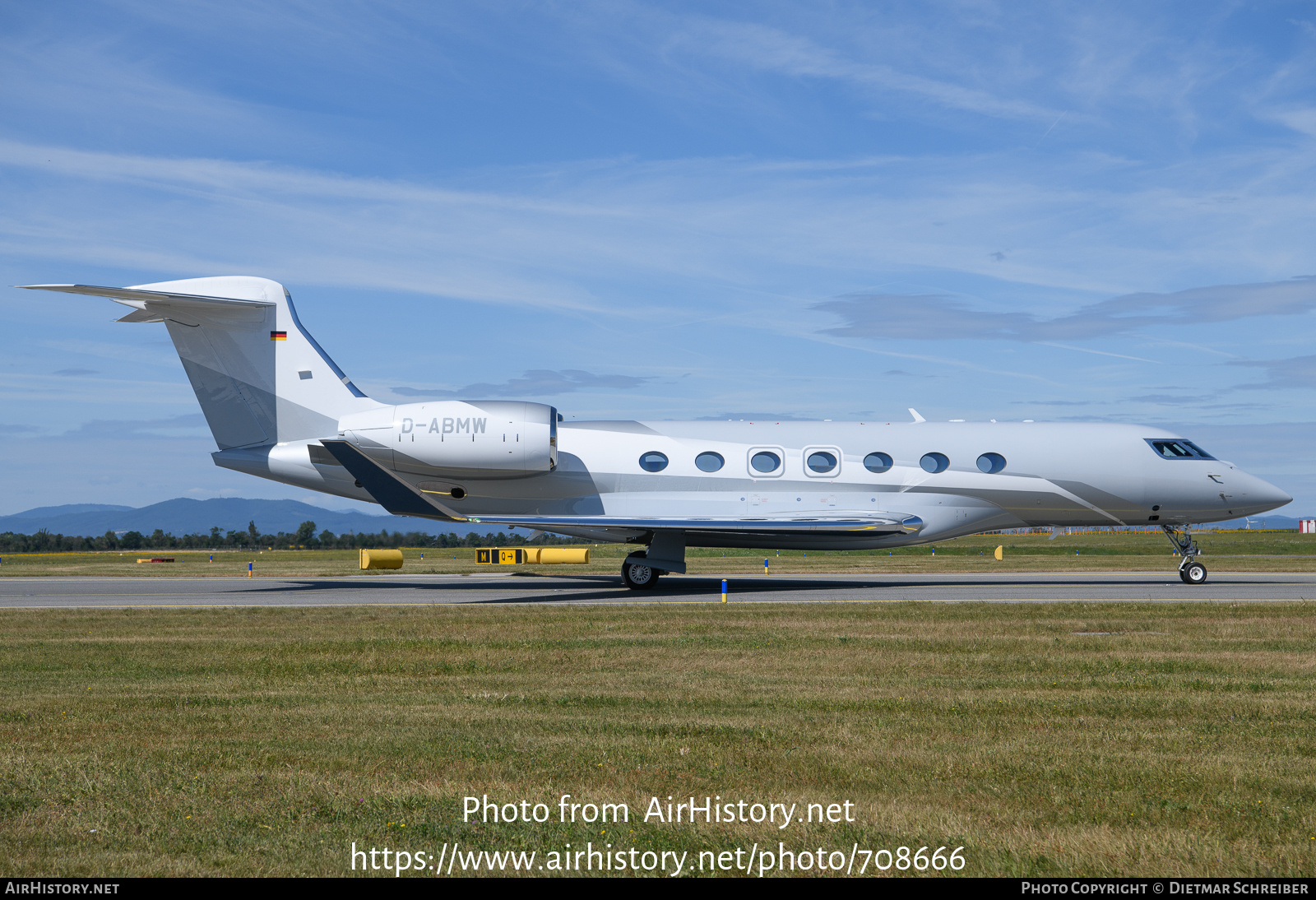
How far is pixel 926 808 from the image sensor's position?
587cm

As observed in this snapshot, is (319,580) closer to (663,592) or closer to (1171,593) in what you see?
(663,592)

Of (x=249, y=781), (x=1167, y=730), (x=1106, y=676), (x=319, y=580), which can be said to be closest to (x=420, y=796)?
(x=249, y=781)

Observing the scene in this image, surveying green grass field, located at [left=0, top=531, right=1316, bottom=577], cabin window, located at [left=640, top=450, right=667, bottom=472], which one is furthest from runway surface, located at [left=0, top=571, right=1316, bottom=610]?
green grass field, located at [left=0, top=531, right=1316, bottom=577]

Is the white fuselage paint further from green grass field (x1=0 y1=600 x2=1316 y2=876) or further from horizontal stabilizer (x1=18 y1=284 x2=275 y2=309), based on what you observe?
green grass field (x1=0 y1=600 x2=1316 y2=876)

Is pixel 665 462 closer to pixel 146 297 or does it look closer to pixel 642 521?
pixel 642 521

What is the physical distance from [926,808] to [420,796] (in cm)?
298

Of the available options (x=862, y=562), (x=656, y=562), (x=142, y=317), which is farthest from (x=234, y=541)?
(x=656, y=562)

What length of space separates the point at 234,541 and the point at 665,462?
64.0 meters

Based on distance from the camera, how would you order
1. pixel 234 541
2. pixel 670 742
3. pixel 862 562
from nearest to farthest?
pixel 670 742 < pixel 862 562 < pixel 234 541

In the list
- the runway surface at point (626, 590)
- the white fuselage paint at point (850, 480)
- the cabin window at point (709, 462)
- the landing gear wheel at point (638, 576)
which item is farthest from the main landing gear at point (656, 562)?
the cabin window at point (709, 462)

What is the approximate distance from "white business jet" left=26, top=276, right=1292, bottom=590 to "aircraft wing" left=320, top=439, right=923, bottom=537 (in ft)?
0.33

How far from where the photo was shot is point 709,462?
929 inches

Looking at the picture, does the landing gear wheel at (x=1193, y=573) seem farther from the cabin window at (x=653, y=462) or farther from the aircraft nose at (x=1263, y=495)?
the cabin window at (x=653, y=462)

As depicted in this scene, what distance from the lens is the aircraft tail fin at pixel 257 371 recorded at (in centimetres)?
2391
